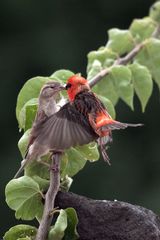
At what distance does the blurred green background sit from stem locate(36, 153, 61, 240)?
5.97m

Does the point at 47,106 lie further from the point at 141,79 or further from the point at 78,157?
the point at 141,79

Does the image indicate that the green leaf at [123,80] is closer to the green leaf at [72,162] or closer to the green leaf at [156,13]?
the green leaf at [72,162]

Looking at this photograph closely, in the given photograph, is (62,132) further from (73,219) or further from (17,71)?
(17,71)

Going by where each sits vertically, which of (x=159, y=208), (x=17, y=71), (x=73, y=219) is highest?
(x=73, y=219)

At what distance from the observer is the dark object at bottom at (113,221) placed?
8.46 feet

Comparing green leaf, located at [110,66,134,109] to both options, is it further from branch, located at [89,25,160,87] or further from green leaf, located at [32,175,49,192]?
green leaf, located at [32,175,49,192]

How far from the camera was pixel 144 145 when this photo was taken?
10023 millimetres

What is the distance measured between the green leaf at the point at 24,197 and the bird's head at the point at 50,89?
24cm

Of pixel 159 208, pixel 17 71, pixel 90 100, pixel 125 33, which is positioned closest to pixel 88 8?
pixel 17 71

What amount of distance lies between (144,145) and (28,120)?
7.34 metres

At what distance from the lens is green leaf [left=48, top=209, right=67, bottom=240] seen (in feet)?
8.20

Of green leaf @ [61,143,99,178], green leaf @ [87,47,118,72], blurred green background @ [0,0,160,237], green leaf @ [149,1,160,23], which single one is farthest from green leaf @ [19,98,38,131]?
blurred green background @ [0,0,160,237]

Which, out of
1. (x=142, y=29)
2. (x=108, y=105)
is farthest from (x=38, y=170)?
(x=142, y=29)

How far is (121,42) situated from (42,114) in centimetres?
95
